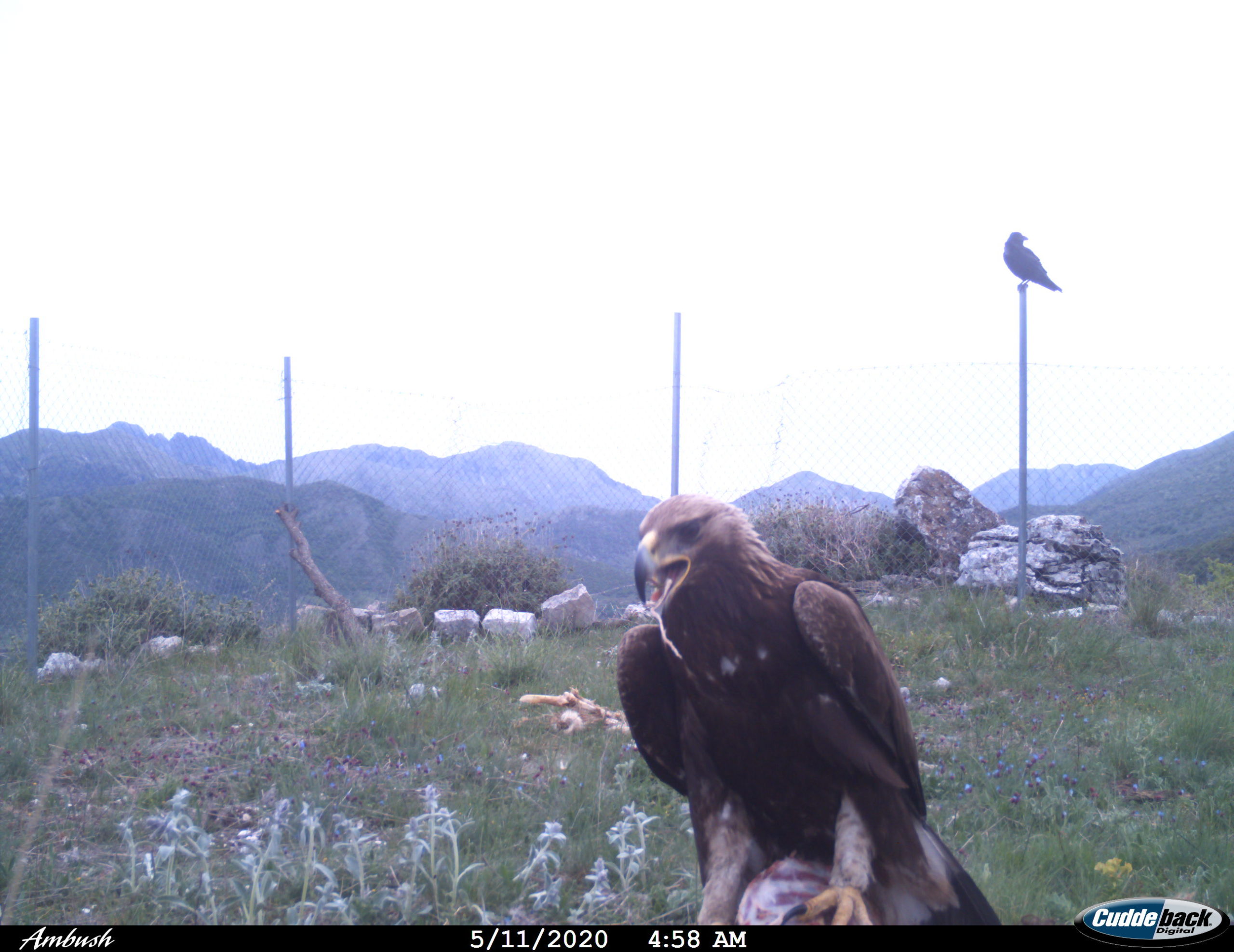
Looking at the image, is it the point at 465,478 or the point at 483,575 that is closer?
the point at 483,575

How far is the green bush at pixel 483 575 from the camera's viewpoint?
7121 mm

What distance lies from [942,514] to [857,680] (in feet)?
23.2

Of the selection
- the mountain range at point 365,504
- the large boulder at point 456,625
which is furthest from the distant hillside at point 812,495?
the large boulder at point 456,625

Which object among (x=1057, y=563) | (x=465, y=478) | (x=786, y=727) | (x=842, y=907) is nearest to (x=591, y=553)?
(x=465, y=478)

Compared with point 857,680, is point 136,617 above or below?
below

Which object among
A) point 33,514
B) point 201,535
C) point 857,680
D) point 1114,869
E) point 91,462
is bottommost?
point 1114,869

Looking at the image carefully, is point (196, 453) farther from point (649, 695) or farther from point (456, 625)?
point (649, 695)

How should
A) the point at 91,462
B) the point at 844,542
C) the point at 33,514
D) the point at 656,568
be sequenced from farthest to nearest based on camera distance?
the point at 844,542 → the point at 91,462 → the point at 33,514 → the point at 656,568

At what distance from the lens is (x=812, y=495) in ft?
26.9

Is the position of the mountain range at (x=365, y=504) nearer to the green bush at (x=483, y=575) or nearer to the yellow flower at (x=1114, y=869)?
the green bush at (x=483, y=575)

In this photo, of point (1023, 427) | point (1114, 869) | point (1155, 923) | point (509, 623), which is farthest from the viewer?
point (509, 623)

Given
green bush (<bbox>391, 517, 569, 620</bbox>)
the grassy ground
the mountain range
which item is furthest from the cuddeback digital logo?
green bush (<bbox>391, 517, 569, 620</bbox>)

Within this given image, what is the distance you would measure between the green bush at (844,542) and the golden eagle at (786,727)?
5.62 m

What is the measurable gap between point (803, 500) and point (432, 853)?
6858 millimetres
